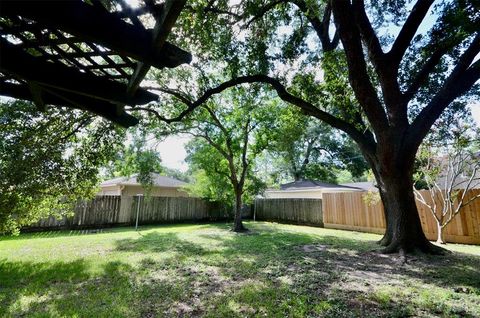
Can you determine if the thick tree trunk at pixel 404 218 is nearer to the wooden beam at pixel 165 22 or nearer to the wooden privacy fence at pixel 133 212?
the wooden beam at pixel 165 22

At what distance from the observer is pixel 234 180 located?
11.3m

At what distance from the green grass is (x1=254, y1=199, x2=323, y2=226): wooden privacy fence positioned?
7.06 m

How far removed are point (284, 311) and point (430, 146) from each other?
7708 millimetres

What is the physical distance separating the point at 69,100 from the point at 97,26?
4.12 feet

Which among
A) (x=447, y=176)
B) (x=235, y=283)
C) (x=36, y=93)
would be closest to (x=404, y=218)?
(x=447, y=176)

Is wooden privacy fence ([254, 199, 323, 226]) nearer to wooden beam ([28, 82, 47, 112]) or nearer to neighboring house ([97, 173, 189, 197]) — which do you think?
neighboring house ([97, 173, 189, 197])

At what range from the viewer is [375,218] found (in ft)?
33.7

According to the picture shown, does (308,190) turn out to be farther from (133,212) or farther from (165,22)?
(165,22)

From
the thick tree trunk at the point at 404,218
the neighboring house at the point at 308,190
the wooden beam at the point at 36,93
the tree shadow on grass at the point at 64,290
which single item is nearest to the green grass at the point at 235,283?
the tree shadow on grass at the point at 64,290

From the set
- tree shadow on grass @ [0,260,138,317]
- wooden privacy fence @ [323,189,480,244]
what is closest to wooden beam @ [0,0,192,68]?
tree shadow on grass @ [0,260,138,317]

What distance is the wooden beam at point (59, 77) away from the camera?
1.88 m

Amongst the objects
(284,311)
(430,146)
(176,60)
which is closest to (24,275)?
(284,311)

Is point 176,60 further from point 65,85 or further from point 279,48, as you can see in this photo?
point 279,48

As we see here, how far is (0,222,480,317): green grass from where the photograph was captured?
10.0 ft
